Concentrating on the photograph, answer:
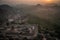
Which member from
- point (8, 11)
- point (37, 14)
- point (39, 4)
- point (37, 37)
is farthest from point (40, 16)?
point (8, 11)

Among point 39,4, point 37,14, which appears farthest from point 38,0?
point 37,14

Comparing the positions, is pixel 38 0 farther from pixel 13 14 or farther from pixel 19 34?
pixel 19 34

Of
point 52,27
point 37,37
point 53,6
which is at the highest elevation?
point 53,6

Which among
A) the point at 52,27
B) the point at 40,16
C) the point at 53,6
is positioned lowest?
the point at 52,27

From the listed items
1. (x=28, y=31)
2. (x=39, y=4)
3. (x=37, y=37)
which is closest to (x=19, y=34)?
(x=28, y=31)

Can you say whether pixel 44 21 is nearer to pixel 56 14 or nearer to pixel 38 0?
pixel 56 14

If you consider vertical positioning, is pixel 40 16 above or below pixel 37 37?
above

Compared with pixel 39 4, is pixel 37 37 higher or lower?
lower

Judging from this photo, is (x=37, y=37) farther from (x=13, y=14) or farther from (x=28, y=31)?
(x=13, y=14)
